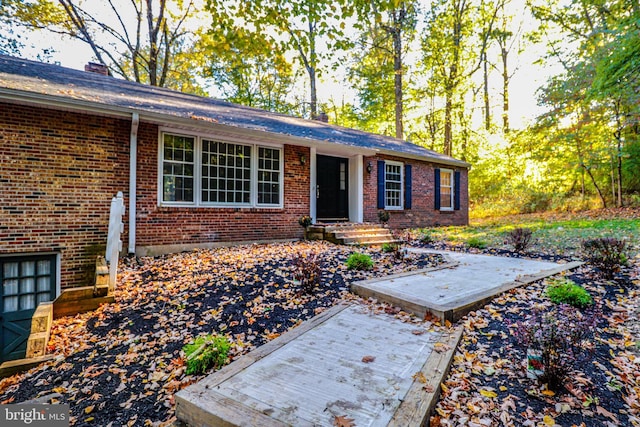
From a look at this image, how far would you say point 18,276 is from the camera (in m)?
5.31

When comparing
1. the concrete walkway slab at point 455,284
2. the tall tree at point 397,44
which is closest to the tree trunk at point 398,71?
the tall tree at point 397,44

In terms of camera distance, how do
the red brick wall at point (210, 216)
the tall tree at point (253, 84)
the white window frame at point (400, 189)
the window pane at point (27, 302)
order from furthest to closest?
the tall tree at point (253, 84), the white window frame at point (400, 189), the red brick wall at point (210, 216), the window pane at point (27, 302)

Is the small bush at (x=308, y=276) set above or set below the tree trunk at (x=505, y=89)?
below

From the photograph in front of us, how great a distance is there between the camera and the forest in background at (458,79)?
12453 mm

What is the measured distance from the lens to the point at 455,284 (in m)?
4.28

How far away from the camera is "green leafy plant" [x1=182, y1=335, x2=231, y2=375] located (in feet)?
8.49

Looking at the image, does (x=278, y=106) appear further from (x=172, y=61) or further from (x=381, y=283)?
(x=381, y=283)

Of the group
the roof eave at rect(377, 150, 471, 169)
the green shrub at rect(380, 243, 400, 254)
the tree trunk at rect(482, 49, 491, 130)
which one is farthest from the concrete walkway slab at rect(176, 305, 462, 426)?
the tree trunk at rect(482, 49, 491, 130)

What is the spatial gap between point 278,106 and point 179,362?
1884 centimetres

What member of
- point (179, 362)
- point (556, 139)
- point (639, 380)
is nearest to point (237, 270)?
point (179, 362)

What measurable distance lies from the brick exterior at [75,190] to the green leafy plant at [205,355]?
4.23 meters

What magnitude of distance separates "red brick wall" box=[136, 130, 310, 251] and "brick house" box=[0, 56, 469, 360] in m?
0.02

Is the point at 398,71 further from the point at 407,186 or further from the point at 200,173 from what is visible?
the point at 200,173

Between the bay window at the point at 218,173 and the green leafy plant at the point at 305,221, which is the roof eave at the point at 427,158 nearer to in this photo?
the green leafy plant at the point at 305,221
